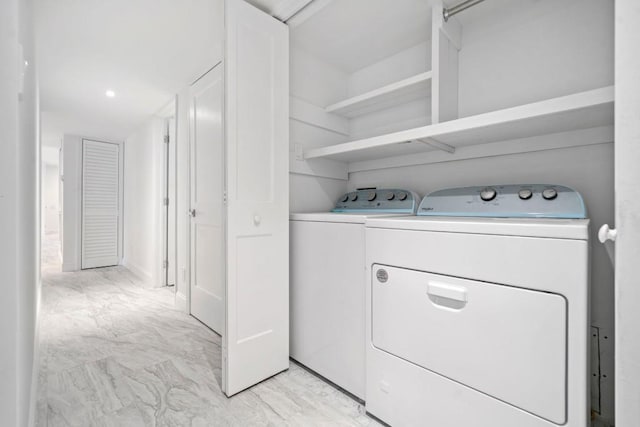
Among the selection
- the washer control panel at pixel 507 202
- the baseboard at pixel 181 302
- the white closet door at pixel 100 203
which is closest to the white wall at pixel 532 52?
the washer control panel at pixel 507 202

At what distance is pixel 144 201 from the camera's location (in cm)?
385

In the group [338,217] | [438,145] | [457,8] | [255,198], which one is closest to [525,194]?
[438,145]

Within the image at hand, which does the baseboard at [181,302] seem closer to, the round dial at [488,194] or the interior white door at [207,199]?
the interior white door at [207,199]

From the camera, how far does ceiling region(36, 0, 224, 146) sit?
1.71 meters

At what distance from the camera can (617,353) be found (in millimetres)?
750

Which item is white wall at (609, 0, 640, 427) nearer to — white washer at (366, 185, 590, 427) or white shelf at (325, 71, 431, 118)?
white washer at (366, 185, 590, 427)

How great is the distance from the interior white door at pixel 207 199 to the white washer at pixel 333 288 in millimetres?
790

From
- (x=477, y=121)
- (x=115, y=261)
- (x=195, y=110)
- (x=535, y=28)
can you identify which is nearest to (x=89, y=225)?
(x=115, y=261)

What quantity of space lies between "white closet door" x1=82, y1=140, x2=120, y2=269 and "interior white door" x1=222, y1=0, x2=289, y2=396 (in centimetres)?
428

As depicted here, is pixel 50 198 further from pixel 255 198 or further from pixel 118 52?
pixel 255 198

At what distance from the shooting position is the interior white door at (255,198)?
4.95 ft

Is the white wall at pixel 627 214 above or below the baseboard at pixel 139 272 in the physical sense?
above

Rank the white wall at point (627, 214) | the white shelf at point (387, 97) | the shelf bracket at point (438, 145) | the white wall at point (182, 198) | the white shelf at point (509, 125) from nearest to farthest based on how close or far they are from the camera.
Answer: the white wall at point (627, 214) < the white shelf at point (509, 125) < the shelf bracket at point (438, 145) < the white shelf at point (387, 97) < the white wall at point (182, 198)

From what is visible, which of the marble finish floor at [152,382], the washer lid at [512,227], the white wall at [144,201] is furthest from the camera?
the white wall at [144,201]
